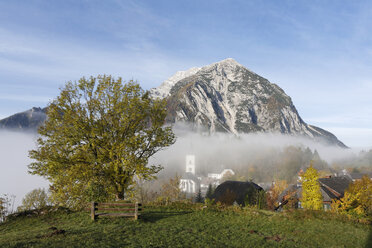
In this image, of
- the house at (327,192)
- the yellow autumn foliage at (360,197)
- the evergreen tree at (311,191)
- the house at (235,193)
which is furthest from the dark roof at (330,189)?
the evergreen tree at (311,191)

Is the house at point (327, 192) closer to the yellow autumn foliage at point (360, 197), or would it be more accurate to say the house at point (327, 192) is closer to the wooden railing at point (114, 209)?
the yellow autumn foliage at point (360, 197)

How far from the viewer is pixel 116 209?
20.8 meters

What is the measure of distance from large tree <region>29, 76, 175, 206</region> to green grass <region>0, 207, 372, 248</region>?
3658 mm

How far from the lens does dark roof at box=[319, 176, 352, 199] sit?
61.4m

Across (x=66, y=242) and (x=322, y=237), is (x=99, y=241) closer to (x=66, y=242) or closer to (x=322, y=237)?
(x=66, y=242)

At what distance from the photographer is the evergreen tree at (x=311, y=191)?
39.9 meters

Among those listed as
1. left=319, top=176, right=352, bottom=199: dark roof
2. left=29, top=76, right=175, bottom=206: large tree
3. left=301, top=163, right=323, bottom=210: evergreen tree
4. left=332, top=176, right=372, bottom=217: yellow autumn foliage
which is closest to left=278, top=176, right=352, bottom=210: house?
left=319, top=176, right=352, bottom=199: dark roof

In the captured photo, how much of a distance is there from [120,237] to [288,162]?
175935 millimetres

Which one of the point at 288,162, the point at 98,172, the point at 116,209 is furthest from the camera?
the point at 288,162

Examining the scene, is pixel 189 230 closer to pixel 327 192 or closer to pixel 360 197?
pixel 360 197

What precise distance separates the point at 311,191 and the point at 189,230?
29769mm

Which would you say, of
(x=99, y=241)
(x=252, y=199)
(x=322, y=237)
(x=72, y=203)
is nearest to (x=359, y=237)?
(x=322, y=237)

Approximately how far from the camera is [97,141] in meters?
24.7

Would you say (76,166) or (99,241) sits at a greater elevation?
(76,166)
